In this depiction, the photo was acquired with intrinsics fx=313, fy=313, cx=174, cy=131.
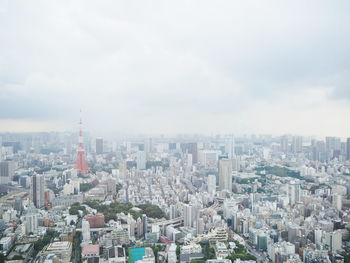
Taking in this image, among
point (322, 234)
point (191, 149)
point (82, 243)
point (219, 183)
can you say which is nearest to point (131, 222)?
point (82, 243)

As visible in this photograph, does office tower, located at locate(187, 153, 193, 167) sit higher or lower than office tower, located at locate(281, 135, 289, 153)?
lower

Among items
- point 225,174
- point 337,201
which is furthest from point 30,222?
point 337,201

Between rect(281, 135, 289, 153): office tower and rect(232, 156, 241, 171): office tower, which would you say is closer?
rect(281, 135, 289, 153): office tower

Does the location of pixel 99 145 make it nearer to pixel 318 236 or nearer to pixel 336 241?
pixel 318 236

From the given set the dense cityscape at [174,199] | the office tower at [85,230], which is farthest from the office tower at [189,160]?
the office tower at [85,230]

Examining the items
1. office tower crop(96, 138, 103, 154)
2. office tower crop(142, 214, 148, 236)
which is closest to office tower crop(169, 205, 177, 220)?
office tower crop(142, 214, 148, 236)

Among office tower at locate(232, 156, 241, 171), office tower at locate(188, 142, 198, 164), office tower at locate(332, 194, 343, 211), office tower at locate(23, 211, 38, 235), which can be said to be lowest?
office tower at locate(23, 211, 38, 235)

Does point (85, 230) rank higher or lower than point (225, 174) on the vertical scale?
lower

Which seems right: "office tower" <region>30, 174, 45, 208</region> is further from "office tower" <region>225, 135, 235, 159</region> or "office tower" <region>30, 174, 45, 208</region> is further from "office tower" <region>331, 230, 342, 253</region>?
"office tower" <region>331, 230, 342, 253</region>
